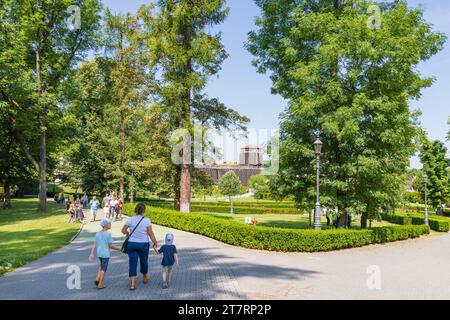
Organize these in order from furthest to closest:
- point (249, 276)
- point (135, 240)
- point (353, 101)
Answer: point (353, 101) → point (249, 276) → point (135, 240)

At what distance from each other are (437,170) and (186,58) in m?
40.6

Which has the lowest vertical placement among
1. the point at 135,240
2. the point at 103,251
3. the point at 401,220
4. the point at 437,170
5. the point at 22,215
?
the point at 401,220

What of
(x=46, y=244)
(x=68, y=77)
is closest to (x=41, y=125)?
(x=68, y=77)

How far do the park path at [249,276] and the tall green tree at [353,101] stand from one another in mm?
3802

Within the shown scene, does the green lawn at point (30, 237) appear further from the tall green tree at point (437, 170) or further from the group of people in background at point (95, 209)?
the tall green tree at point (437, 170)

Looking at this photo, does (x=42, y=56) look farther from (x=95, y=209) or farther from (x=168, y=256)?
(x=168, y=256)

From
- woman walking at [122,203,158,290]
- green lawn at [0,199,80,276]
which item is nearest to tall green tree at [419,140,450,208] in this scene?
green lawn at [0,199,80,276]

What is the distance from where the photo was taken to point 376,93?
58.9 feet

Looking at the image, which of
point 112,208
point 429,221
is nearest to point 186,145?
point 112,208

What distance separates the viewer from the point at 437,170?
48.6m

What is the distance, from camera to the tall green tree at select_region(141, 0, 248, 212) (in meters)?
Answer: 23.0

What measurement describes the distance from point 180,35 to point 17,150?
2404 centimetres

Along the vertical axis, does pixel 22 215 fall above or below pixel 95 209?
below

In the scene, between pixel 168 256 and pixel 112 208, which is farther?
pixel 112 208
